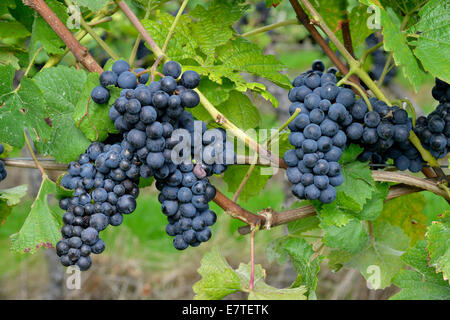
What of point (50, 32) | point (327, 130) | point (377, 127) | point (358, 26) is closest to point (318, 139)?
point (327, 130)

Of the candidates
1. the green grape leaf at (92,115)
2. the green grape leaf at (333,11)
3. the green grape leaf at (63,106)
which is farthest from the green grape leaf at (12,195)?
the green grape leaf at (333,11)

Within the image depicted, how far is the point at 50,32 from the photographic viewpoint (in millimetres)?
1144

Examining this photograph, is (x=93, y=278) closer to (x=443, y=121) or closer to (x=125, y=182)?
(x=125, y=182)

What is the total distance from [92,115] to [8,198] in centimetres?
44

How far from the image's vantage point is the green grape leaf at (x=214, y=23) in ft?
3.80

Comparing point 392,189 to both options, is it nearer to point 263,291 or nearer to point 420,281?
point 420,281

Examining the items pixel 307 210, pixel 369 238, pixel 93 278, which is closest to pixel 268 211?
pixel 307 210

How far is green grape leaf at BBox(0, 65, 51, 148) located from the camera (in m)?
1.06

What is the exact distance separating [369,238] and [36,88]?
988 mm

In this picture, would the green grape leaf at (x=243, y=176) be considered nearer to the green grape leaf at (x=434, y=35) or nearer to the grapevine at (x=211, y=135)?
the grapevine at (x=211, y=135)

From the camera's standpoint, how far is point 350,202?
1091 millimetres

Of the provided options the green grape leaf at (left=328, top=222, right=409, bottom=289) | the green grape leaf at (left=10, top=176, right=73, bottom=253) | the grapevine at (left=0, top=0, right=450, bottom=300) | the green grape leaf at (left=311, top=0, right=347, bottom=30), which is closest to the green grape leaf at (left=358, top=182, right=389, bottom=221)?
the grapevine at (left=0, top=0, right=450, bottom=300)

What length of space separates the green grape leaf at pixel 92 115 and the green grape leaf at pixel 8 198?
0.40 metres

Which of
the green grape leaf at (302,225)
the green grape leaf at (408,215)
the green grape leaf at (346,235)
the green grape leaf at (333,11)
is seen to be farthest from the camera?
the green grape leaf at (408,215)
